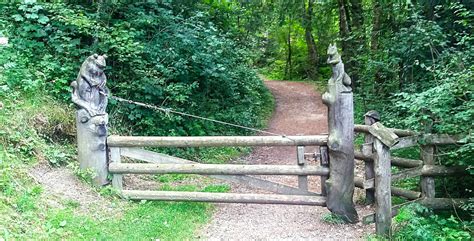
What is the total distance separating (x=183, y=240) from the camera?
5484mm

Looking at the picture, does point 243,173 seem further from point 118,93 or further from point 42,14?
point 42,14

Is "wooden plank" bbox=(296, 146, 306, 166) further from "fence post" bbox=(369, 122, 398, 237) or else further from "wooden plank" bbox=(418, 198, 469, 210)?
"wooden plank" bbox=(418, 198, 469, 210)

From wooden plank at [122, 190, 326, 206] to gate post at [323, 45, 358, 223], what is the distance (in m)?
0.25

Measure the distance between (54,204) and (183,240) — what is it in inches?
71.2

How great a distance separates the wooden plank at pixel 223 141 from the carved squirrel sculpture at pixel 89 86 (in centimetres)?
56

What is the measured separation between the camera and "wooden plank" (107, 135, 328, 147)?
19.6 feet

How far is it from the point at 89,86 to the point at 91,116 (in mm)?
454

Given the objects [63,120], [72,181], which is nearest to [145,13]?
[63,120]

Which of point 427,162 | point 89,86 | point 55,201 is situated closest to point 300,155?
point 427,162

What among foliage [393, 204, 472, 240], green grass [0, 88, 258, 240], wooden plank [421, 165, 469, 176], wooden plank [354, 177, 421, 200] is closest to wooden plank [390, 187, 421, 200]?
wooden plank [354, 177, 421, 200]

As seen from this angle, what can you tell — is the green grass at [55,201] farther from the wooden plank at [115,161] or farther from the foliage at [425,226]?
the foliage at [425,226]

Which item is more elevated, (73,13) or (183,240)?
(73,13)

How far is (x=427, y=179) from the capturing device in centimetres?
604

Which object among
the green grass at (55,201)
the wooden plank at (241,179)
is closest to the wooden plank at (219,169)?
the wooden plank at (241,179)
